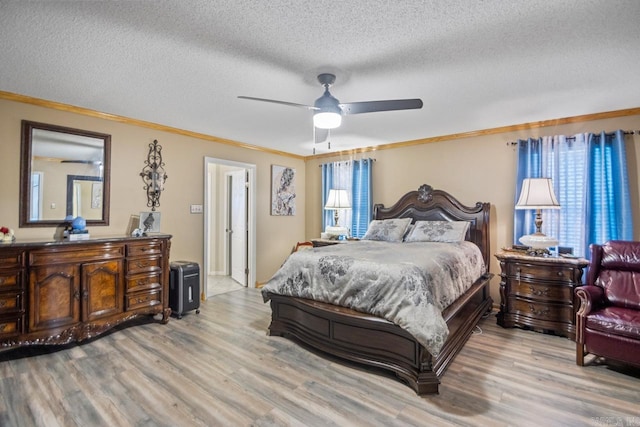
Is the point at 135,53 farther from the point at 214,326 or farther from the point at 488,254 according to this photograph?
the point at 488,254

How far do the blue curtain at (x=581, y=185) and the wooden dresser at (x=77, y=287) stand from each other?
457 cm

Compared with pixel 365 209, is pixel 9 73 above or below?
A: above

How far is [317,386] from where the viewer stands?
2357mm

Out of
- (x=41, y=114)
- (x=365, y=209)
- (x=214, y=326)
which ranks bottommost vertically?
(x=214, y=326)

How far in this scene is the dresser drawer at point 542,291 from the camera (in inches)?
130

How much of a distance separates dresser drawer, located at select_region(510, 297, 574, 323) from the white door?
4.07 meters

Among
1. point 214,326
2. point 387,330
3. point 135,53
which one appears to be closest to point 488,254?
point 387,330

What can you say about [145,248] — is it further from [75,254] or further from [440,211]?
[440,211]

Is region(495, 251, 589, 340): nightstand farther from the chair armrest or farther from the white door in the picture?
the white door

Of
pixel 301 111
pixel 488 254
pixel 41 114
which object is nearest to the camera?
pixel 41 114

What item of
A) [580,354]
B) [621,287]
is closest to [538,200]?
[621,287]

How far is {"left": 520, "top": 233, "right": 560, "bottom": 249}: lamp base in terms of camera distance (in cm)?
350

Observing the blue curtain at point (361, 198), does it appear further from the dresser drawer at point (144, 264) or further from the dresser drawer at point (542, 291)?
the dresser drawer at point (144, 264)

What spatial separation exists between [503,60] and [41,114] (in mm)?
4399
